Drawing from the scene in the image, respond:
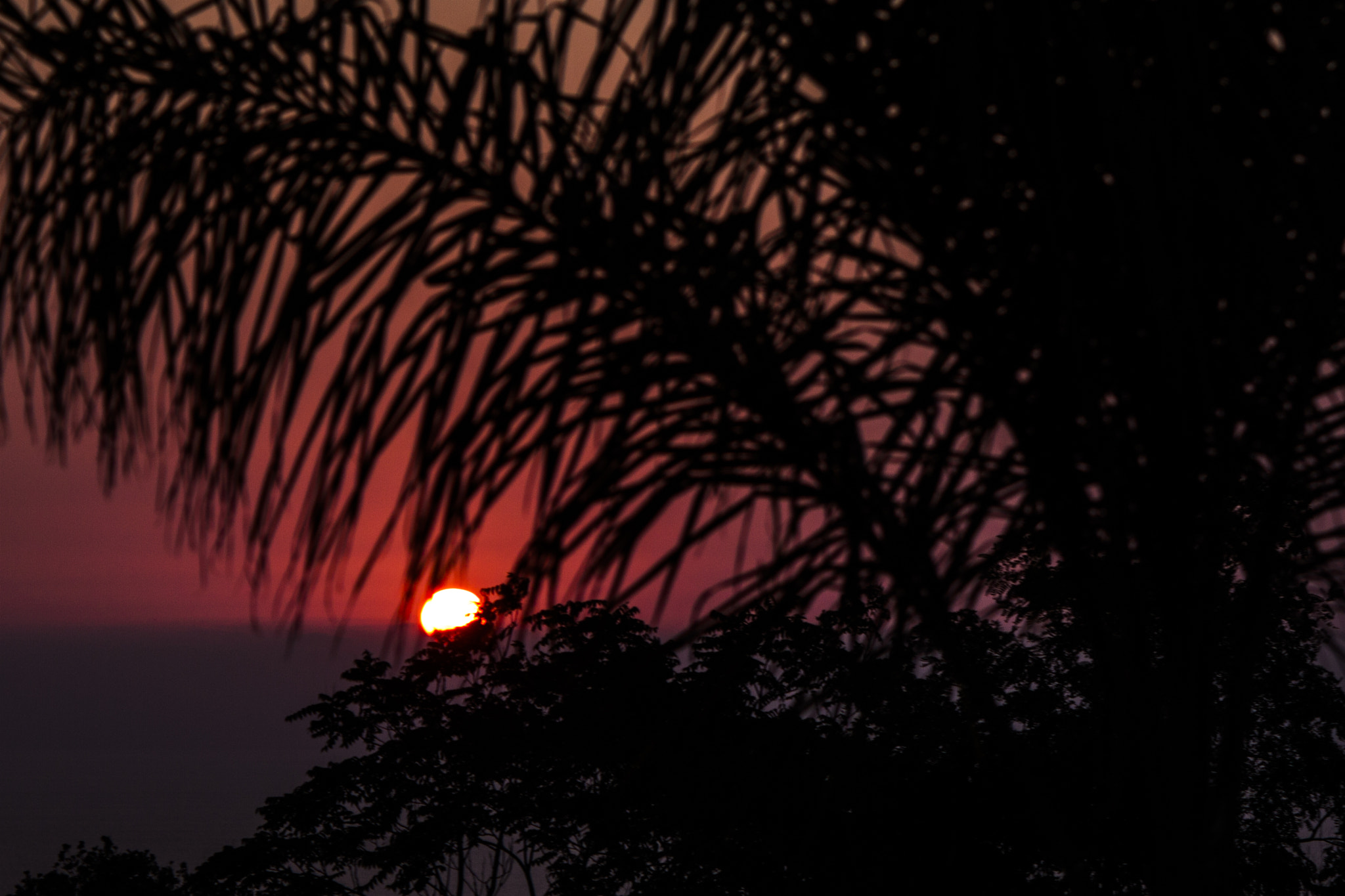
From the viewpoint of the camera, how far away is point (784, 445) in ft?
5.41

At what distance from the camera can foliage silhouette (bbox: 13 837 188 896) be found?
127 ft

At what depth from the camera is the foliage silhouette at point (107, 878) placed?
38.8 metres

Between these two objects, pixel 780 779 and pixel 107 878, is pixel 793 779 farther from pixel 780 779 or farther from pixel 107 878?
pixel 107 878

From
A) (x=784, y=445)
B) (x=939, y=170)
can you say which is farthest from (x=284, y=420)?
(x=939, y=170)

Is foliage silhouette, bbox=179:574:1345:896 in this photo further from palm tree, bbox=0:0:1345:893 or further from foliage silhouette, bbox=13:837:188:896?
foliage silhouette, bbox=13:837:188:896

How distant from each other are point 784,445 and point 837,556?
18cm

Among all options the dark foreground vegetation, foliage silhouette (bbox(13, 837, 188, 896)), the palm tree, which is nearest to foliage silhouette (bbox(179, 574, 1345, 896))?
the dark foreground vegetation

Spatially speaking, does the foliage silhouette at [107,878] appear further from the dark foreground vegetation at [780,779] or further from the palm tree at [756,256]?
the palm tree at [756,256]

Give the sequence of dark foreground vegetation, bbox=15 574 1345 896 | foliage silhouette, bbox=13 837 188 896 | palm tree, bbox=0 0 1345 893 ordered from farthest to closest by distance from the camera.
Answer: foliage silhouette, bbox=13 837 188 896 < dark foreground vegetation, bbox=15 574 1345 896 < palm tree, bbox=0 0 1345 893

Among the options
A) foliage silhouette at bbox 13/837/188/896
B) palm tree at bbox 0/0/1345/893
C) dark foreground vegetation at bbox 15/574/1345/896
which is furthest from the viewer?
Answer: foliage silhouette at bbox 13/837/188/896

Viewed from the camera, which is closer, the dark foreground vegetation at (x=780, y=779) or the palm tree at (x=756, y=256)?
the palm tree at (x=756, y=256)

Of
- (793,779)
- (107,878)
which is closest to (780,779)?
(793,779)

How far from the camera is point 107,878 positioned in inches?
1583

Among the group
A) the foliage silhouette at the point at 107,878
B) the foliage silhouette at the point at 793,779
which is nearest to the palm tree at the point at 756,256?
the foliage silhouette at the point at 793,779
